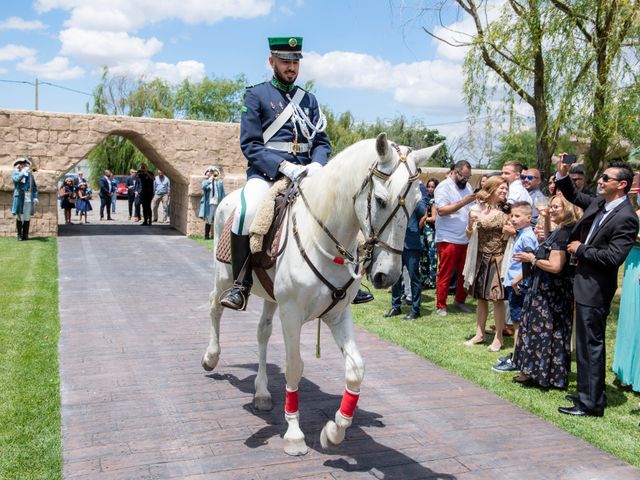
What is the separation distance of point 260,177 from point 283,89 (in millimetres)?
719

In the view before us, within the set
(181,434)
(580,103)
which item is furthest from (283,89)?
(580,103)

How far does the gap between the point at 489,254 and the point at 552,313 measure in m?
1.62

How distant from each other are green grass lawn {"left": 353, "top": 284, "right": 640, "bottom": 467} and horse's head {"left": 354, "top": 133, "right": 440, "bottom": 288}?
223 cm

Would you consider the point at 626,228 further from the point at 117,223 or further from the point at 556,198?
the point at 117,223

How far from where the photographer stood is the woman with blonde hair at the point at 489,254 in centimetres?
738

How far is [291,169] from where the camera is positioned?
4582mm

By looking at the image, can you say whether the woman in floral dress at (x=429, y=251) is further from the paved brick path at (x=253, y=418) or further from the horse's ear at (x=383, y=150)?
the horse's ear at (x=383, y=150)

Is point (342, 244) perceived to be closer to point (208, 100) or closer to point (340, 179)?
point (340, 179)

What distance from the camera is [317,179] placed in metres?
4.29

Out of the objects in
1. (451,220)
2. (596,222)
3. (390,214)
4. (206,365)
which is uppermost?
(390,214)

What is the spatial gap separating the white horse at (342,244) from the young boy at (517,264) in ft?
9.82

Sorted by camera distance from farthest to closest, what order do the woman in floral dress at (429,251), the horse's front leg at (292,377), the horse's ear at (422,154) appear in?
the woman in floral dress at (429,251) → the horse's front leg at (292,377) → the horse's ear at (422,154)

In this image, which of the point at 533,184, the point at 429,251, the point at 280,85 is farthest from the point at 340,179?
the point at 429,251

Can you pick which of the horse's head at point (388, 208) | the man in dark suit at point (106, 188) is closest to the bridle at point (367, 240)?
the horse's head at point (388, 208)
